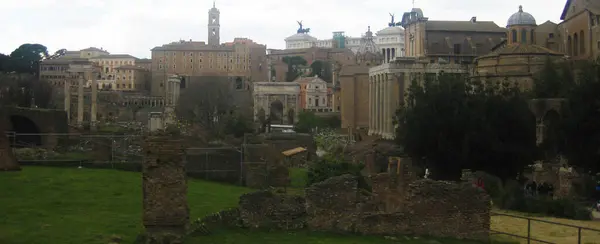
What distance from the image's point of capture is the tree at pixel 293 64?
13024cm

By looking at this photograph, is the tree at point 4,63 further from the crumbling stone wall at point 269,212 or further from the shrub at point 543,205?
the crumbling stone wall at point 269,212

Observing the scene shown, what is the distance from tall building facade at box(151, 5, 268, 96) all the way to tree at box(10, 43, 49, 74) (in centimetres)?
2052

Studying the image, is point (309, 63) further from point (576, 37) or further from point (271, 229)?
point (271, 229)

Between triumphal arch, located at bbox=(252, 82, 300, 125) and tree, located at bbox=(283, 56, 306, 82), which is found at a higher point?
tree, located at bbox=(283, 56, 306, 82)

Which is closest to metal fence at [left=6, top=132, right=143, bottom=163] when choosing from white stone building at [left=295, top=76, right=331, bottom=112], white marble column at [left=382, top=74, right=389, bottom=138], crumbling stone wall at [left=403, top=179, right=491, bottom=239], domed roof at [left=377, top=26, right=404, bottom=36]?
crumbling stone wall at [left=403, top=179, right=491, bottom=239]

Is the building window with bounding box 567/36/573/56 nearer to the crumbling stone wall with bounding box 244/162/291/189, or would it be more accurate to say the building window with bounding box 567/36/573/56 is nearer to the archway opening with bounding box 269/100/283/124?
the crumbling stone wall with bounding box 244/162/291/189

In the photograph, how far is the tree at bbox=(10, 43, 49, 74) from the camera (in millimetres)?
88875

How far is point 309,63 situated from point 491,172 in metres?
113

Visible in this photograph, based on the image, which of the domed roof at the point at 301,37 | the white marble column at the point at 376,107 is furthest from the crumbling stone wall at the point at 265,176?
the domed roof at the point at 301,37

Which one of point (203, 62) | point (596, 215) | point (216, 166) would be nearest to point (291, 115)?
point (203, 62)

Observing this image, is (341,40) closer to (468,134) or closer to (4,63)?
(4,63)

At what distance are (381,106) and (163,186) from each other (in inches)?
1857

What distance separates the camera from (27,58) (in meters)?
93.9

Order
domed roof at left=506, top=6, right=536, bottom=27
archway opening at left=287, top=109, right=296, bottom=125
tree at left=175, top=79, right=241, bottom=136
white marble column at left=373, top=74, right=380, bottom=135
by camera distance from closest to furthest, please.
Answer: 1. domed roof at left=506, top=6, right=536, bottom=27
2. white marble column at left=373, top=74, right=380, bottom=135
3. tree at left=175, top=79, right=241, bottom=136
4. archway opening at left=287, top=109, right=296, bottom=125
